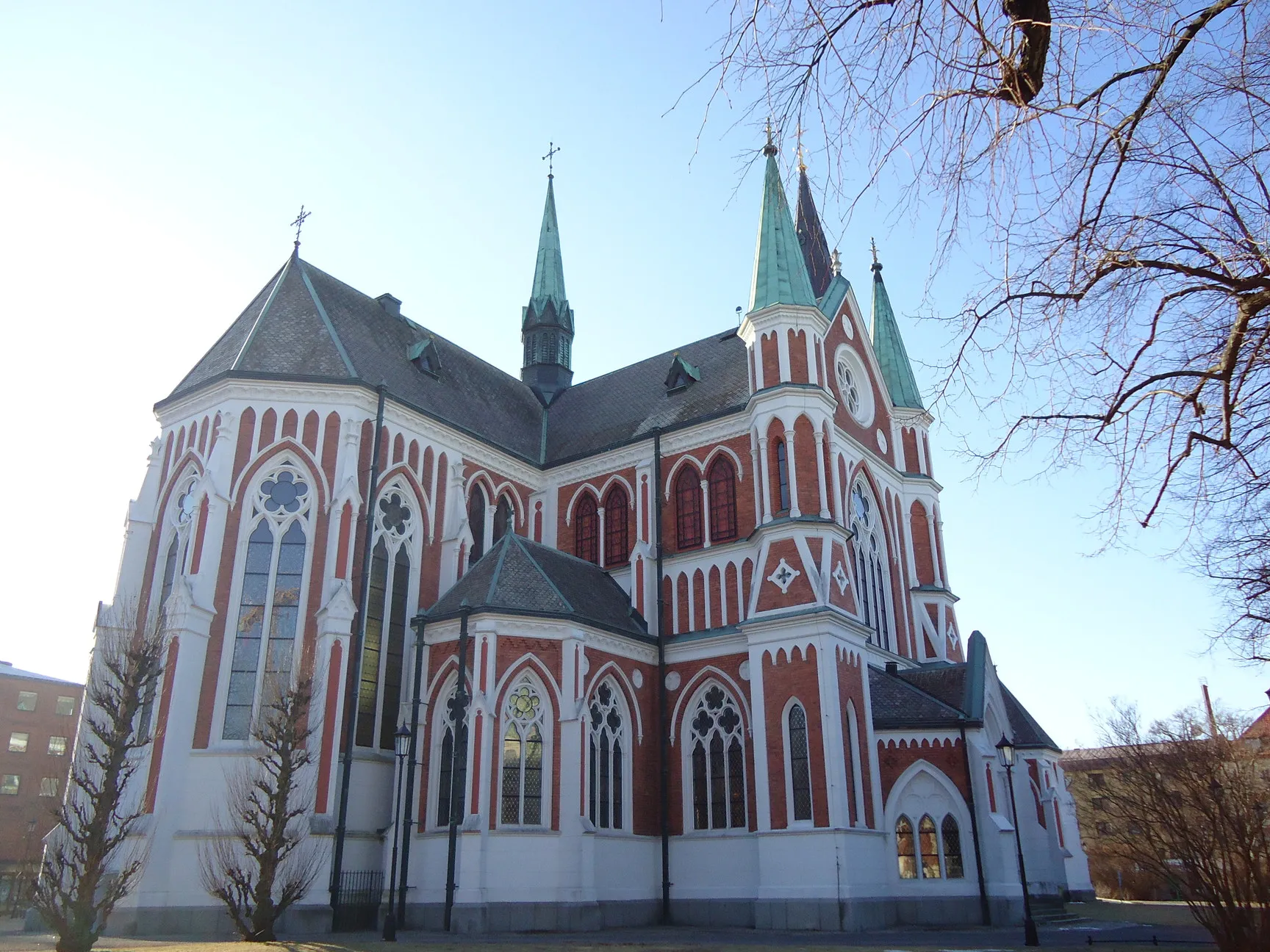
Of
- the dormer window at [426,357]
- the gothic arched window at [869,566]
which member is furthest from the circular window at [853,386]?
the dormer window at [426,357]

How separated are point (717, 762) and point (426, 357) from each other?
1562 cm

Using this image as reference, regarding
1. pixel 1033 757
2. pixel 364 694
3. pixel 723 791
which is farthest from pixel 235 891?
pixel 1033 757

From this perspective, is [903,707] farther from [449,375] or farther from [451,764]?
[449,375]

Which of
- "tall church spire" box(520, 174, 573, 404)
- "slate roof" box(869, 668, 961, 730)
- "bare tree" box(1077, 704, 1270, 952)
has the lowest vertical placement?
"bare tree" box(1077, 704, 1270, 952)

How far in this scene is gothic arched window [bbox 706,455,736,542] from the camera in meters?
28.9

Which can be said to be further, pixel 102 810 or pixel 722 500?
pixel 722 500

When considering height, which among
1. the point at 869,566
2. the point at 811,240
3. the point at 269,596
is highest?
the point at 811,240

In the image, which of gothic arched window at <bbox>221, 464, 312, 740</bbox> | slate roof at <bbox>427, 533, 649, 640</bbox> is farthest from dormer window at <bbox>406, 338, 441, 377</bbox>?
gothic arched window at <bbox>221, 464, 312, 740</bbox>

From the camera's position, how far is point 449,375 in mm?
33125

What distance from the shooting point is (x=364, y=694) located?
2489 centimetres

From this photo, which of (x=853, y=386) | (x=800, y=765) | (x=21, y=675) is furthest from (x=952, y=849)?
(x=21, y=675)

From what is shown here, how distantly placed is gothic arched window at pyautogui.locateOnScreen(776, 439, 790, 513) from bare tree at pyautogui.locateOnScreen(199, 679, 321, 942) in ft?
42.8

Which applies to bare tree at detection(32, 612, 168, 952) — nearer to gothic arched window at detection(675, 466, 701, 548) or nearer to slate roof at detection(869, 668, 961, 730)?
gothic arched window at detection(675, 466, 701, 548)

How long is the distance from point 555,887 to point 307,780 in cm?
620
